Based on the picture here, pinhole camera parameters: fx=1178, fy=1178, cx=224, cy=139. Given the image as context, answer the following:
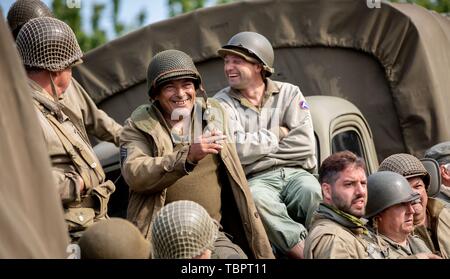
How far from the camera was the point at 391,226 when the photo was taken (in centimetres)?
740

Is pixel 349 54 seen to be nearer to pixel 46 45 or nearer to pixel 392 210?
pixel 392 210

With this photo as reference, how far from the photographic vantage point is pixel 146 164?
23.7 ft

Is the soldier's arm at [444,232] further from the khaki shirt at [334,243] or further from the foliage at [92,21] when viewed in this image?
the foliage at [92,21]

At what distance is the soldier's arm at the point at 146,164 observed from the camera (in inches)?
280

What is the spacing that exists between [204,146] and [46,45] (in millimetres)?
1163

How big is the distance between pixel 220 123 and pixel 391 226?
1.28 metres

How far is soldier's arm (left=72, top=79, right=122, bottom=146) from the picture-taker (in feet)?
28.1

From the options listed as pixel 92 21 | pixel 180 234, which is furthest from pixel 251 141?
pixel 92 21

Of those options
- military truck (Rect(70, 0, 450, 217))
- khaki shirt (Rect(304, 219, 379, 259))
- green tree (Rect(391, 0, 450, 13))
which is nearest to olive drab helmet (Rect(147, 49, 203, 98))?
khaki shirt (Rect(304, 219, 379, 259))

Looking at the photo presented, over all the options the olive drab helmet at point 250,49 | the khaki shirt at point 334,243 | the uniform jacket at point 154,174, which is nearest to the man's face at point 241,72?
the olive drab helmet at point 250,49

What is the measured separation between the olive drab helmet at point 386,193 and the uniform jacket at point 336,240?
0.86ft

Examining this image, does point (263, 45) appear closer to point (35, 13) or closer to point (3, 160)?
point (35, 13)

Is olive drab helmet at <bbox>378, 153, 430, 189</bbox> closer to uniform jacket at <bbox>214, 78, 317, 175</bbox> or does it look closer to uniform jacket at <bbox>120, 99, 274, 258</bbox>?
uniform jacket at <bbox>214, 78, 317, 175</bbox>
